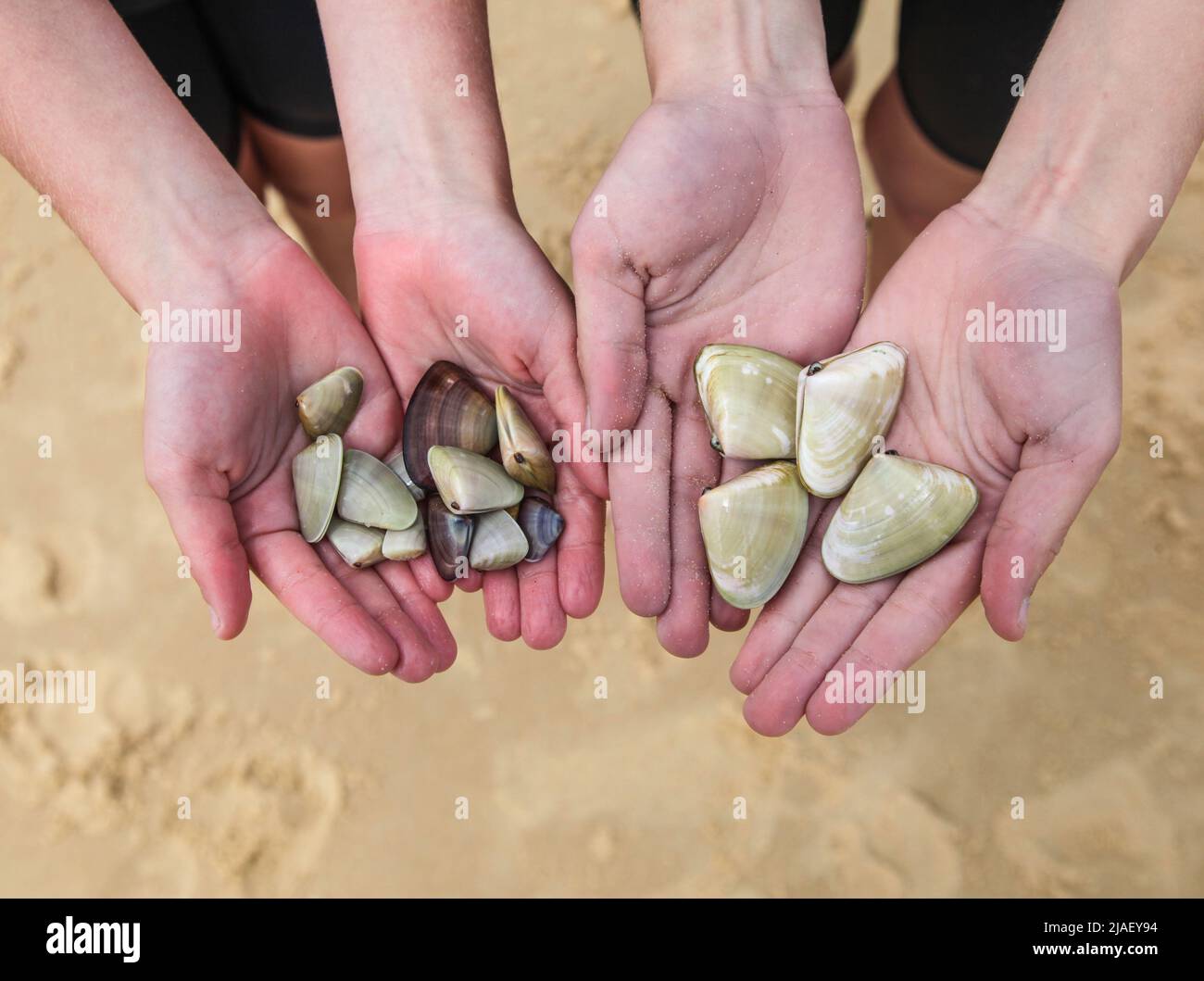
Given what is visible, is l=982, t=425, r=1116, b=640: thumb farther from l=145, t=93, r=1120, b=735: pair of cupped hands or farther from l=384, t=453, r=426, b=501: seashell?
l=384, t=453, r=426, b=501: seashell

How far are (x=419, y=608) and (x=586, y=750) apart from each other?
781 millimetres

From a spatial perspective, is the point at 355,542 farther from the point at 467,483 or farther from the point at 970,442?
the point at 970,442

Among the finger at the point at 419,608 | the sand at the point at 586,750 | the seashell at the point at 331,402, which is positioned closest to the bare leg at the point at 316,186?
the seashell at the point at 331,402

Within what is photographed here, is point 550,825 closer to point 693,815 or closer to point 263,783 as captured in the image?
point 693,815

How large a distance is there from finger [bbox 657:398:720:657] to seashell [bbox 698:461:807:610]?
3 cm

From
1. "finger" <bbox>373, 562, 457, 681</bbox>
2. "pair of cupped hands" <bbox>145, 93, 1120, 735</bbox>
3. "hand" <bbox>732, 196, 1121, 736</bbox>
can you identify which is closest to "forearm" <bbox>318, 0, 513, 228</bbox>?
"pair of cupped hands" <bbox>145, 93, 1120, 735</bbox>

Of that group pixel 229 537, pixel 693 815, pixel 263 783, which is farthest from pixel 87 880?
pixel 693 815

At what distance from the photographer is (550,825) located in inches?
93.0

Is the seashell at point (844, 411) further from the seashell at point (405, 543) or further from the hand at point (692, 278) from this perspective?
the seashell at point (405, 543)

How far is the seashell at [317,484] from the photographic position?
177cm

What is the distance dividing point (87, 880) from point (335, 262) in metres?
1.61

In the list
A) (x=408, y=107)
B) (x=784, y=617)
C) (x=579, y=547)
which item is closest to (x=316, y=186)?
(x=408, y=107)

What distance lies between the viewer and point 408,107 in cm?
198

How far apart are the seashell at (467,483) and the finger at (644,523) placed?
208 millimetres
